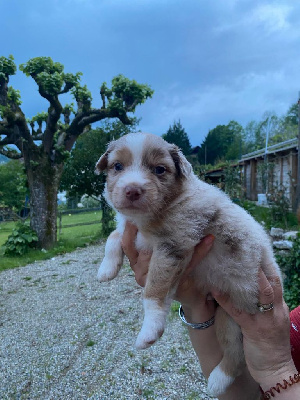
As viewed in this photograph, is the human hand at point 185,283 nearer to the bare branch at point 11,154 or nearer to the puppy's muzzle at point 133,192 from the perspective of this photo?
the puppy's muzzle at point 133,192

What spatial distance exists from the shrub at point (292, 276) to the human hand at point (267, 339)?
4.24 meters

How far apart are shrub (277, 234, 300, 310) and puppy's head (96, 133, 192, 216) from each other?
4827 mm

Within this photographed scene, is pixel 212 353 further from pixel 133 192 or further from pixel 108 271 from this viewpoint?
pixel 133 192

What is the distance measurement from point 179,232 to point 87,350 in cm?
476

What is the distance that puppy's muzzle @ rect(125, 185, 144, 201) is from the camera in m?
2.15

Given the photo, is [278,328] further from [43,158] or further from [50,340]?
[43,158]

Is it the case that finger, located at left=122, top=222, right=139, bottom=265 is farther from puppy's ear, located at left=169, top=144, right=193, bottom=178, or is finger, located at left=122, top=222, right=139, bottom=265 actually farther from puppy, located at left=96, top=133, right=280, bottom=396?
puppy's ear, located at left=169, top=144, right=193, bottom=178

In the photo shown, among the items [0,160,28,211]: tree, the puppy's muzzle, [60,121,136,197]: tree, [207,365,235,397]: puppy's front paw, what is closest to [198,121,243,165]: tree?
[60,121,136,197]: tree

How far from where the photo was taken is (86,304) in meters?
8.31

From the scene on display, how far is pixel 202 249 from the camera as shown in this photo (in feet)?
7.64

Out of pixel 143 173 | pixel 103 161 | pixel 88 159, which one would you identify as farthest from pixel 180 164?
pixel 88 159

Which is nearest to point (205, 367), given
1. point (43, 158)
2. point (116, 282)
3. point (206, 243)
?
point (206, 243)

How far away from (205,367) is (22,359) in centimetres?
451

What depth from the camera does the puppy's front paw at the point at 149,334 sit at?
7.06ft
